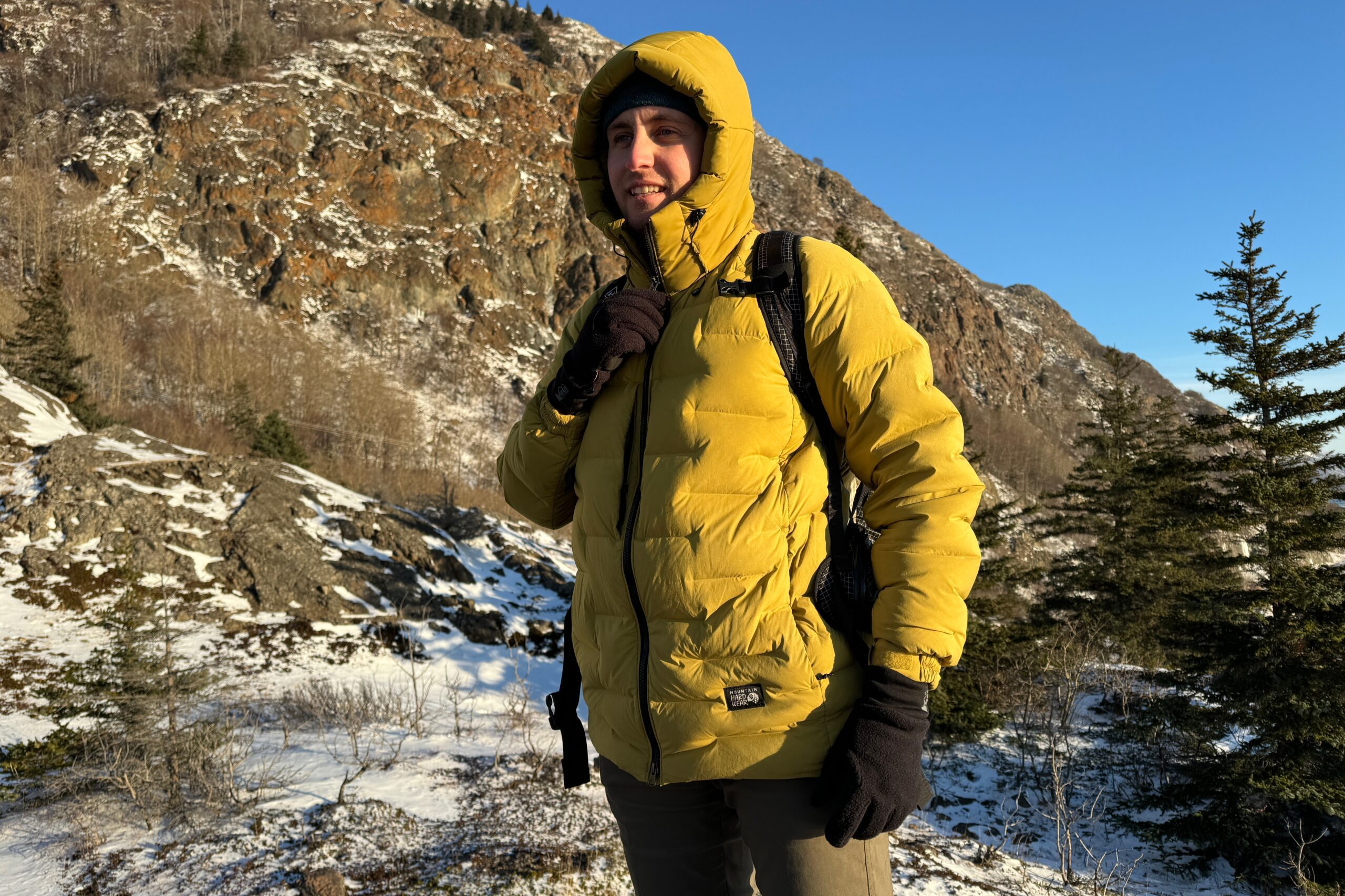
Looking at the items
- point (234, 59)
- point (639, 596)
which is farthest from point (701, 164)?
point (234, 59)

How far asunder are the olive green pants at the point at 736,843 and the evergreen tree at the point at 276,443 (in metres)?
19.4

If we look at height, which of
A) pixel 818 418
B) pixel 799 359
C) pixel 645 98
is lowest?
pixel 818 418

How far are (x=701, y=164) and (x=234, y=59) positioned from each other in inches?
2576

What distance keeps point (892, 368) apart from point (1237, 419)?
9062 mm

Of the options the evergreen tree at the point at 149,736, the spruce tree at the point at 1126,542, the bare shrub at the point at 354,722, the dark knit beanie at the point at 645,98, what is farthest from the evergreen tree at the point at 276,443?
the dark knit beanie at the point at 645,98

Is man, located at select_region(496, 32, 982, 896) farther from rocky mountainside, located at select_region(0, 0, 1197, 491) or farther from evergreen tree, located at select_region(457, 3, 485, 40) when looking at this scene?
evergreen tree, located at select_region(457, 3, 485, 40)

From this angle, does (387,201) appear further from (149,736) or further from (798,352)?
(798,352)

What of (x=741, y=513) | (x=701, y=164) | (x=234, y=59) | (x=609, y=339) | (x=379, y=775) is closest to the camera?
(x=741, y=513)

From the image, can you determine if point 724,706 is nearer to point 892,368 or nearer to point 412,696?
point 892,368

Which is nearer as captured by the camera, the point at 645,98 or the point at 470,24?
the point at 645,98

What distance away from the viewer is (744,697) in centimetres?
125

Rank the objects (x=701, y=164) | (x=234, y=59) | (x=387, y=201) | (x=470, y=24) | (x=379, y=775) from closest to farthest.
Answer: (x=701, y=164) → (x=379, y=775) → (x=387, y=201) → (x=234, y=59) → (x=470, y=24)

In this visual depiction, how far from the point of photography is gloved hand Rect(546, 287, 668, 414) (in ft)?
4.71

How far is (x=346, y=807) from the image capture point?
12.4 ft
